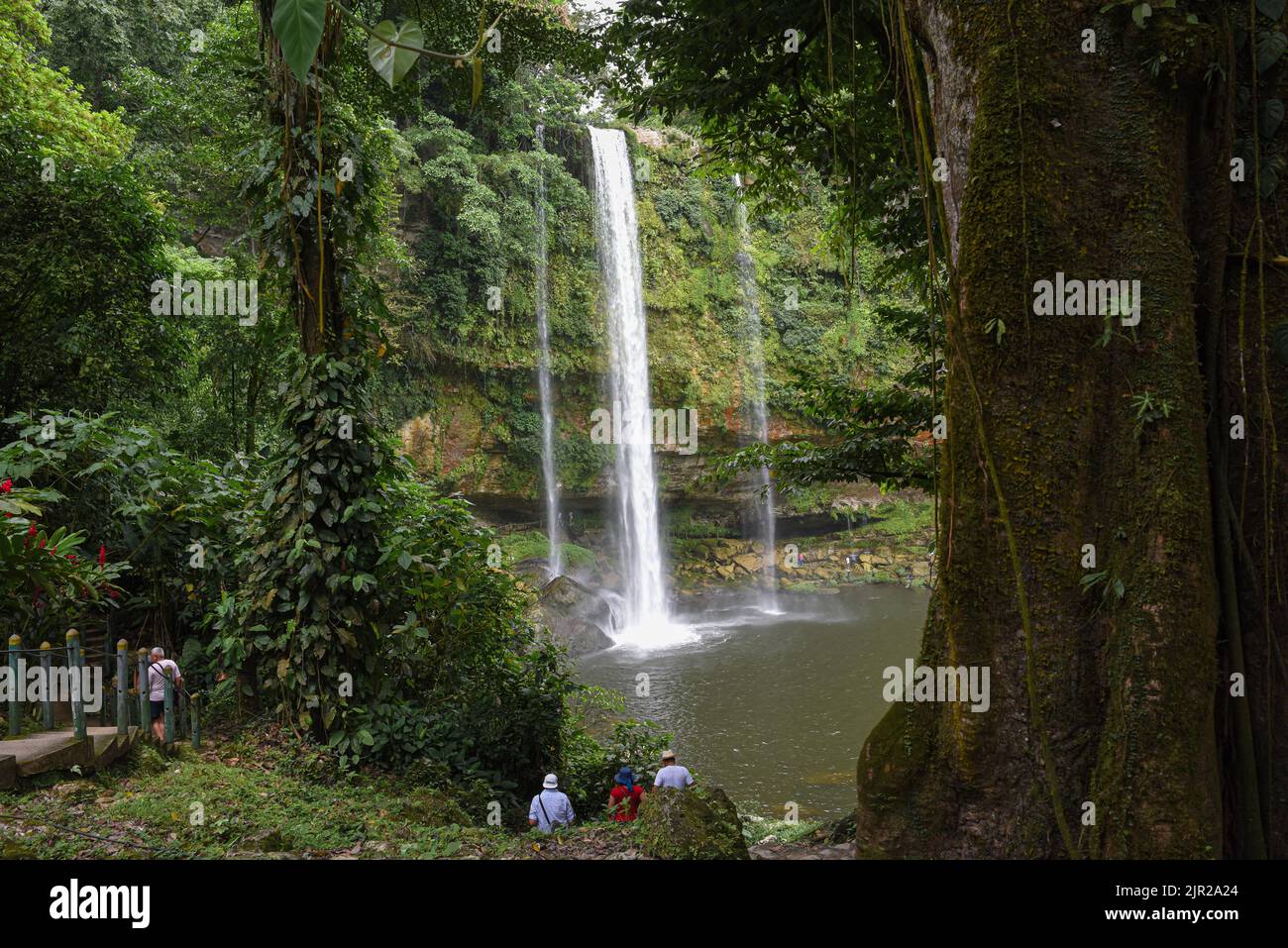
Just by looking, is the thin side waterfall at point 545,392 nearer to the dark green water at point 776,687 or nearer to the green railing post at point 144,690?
the dark green water at point 776,687

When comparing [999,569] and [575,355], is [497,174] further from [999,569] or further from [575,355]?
[999,569]

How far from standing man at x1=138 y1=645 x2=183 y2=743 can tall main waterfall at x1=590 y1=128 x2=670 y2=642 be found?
58.1 feet

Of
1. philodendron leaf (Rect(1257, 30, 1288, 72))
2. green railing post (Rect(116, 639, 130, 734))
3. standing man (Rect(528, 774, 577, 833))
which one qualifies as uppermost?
philodendron leaf (Rect(1257, 30, 1288, 72))

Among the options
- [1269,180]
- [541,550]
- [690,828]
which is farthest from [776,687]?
[1269,180]

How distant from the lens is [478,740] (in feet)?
22.3

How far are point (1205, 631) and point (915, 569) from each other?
81.6 feet

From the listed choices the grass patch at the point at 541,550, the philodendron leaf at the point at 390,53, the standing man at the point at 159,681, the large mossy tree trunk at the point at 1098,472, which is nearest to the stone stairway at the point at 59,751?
the standing man at the point at 159,681

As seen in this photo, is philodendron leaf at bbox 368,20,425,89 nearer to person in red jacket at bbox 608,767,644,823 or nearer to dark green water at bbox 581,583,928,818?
person in red jacket at bbox 608,767,644,823

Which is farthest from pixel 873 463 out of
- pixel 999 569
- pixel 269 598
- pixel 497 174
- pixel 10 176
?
pixel 497 174

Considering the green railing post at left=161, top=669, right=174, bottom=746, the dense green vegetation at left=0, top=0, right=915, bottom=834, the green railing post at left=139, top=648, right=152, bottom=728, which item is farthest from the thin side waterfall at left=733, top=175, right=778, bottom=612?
the green railing post at left=139, top=648, right=152, bottom=728

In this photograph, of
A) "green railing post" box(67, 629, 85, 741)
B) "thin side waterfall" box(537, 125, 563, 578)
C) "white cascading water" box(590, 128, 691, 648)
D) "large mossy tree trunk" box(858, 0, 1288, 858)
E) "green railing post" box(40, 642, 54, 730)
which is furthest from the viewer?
"white cascading water" box(590, 128, 691, 648)

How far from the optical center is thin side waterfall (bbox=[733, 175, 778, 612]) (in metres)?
26.9

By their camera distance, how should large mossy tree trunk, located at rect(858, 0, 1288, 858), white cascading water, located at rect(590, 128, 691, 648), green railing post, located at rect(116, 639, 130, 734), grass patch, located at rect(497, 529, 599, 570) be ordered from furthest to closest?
white cascading water, located at rect(590, 128, 691, 648) < grass patch, located at rect(497, 529, 599, 570) < green railing post, located at rect(116, 639, 130, 734) < large mossy tree trunk, located at rect(858, 0, 1288, 858)

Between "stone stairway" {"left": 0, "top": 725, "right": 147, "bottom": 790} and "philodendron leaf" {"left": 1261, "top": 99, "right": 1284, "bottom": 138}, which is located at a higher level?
"philodendron leaf" {"left": 1261, "top": 99, "right": 1284, "bottom": 138}
